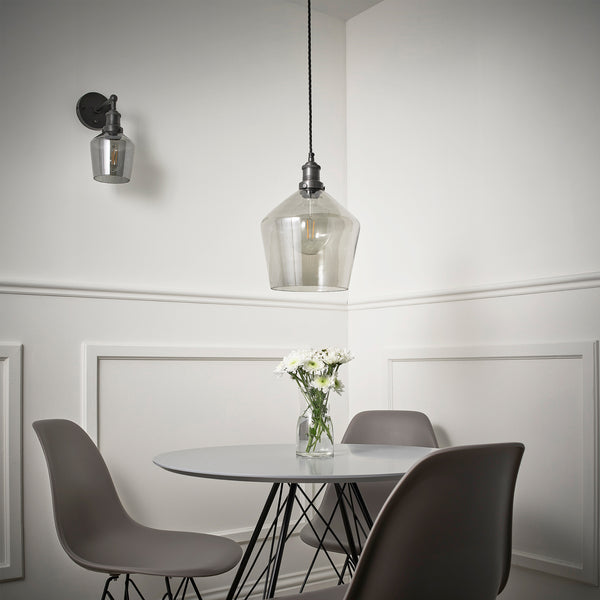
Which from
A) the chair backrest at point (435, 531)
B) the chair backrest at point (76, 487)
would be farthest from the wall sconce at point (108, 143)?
the chair backrest at point (435, 531)

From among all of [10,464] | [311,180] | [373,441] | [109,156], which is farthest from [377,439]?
[109,156]

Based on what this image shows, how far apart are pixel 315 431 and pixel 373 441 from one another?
2.51ft

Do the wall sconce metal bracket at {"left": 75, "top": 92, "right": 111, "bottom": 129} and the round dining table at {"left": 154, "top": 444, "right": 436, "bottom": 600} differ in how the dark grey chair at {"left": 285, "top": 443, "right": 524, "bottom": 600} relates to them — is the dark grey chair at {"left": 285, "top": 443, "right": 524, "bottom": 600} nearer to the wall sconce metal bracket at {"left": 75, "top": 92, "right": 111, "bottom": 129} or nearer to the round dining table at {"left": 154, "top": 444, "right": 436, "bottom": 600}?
the round dining table at {"left": 154, "top": 444, "right": 436, "bottom": 600}

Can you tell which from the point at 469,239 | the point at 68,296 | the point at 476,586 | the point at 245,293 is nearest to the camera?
the point at 476,586

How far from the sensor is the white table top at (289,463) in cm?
185

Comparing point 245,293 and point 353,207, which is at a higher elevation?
point 353,207

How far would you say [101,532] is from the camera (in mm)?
2418

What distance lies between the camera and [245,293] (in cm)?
333

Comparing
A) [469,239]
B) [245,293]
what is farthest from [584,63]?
[245,293]

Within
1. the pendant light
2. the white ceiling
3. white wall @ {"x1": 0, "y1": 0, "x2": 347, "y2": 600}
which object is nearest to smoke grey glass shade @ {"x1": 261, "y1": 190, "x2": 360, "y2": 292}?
the pendant light

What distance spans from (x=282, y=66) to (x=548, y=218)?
1.54 metres

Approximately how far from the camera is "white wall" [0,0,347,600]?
2732 mm

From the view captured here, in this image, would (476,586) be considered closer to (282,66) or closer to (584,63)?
(584,63)

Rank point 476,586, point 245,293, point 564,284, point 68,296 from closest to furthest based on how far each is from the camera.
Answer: point 476,586 < point 564,284 < point 68,296 < point 245,293
